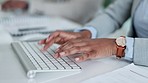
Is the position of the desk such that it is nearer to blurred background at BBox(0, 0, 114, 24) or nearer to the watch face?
the watch face

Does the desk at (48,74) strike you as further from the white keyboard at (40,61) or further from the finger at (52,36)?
the finger at (52,36)

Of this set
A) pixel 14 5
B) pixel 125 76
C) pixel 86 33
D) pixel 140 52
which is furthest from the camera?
pixel 14 5

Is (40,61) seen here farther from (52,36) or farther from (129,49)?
(129,49)

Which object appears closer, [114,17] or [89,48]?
[89,48]

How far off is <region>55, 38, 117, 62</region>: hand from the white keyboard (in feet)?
0.09

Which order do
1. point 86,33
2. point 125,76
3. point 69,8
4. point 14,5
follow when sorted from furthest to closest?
point 69,8 < point 14,5 < point 86,33 < point 125,76

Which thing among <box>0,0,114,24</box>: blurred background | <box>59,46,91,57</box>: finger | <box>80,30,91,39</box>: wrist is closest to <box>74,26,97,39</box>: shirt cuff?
<box>80,30,91,39</box>: wrist

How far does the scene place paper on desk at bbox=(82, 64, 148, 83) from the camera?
2.11ft

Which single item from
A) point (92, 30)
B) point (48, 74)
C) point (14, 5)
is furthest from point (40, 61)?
point (14, 5)

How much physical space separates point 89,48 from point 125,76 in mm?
171

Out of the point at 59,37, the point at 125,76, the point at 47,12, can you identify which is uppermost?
the point at 47,12

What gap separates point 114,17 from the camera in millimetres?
1205

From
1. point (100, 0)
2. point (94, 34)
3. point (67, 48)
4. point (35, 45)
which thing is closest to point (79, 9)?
point (100, 0)

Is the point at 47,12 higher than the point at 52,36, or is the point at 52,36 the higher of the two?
the point at 47,12
